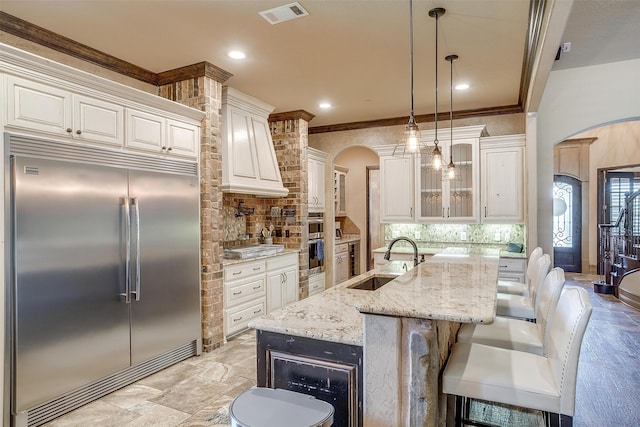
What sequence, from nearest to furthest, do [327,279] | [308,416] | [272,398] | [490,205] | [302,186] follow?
[308,416], [272,398], [490,205], [302,186], [327,279]

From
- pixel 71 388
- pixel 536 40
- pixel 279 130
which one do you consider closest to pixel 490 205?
pixel 536 40

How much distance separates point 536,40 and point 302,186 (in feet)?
11.2

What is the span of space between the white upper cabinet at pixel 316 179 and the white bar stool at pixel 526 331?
3.85m

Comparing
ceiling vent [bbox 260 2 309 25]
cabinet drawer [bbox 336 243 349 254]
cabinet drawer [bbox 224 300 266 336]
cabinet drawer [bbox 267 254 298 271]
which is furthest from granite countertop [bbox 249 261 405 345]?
cabinet drawer [bbox 336 243 349 254]

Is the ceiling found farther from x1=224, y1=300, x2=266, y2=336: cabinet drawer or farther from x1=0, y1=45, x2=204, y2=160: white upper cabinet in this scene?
x1=224, y1=300, x2=266, y2=336: cabinet drawer

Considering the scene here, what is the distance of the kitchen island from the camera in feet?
4.94

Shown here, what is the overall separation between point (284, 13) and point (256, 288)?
3.04m

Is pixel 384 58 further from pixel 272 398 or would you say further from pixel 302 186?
pixel 272 398

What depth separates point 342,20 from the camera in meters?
2.94

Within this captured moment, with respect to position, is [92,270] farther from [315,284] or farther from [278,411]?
[315,284]

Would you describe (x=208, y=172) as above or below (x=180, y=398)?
above

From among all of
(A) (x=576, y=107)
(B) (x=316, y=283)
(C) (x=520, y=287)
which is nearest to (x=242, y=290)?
(B) (x=316, y=283)

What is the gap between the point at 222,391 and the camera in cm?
305

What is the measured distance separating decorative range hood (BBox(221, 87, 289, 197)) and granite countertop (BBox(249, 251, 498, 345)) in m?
2.34
